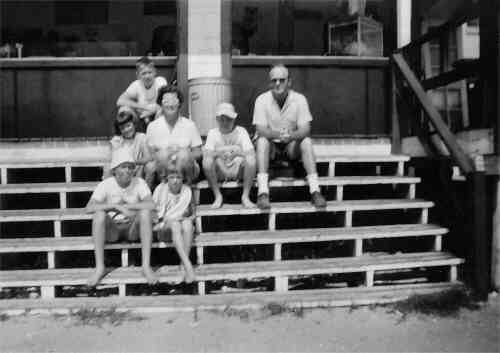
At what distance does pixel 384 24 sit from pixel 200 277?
424cm

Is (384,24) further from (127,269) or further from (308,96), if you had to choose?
(127,269)

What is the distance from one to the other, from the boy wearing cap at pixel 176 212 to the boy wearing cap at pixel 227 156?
0.38m

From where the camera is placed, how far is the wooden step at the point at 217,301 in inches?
125

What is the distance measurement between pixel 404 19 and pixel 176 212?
13.2 ft

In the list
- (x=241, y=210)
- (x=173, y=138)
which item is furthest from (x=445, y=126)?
(x=173, y=138)

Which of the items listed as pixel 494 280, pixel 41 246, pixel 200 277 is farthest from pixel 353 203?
pixel 41 246

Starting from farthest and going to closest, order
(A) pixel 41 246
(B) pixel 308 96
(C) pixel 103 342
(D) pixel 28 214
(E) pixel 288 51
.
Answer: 1. (E) pixel 288 51
2. (B) pixel 308 96
3. (D) pixel 28 214
4. (A) pixel 41 246
5. (C) pixel 103 342

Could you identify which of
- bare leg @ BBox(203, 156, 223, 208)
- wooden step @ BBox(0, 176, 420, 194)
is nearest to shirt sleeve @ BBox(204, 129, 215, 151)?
bare leg @ BBox(203, 156, 223, 208)

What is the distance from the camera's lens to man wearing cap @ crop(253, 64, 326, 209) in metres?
4.07

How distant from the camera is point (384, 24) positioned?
5836mm

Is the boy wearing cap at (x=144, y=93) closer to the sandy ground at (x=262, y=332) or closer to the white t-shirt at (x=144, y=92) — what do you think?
the white t-shirt at (x=144, y=92)

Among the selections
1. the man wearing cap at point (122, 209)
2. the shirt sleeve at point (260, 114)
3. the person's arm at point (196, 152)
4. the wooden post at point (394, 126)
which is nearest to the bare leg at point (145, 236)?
the man wearing cap at point (122, 209)

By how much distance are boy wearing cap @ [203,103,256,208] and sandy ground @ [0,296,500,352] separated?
1.24m

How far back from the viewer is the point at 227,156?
412cm
